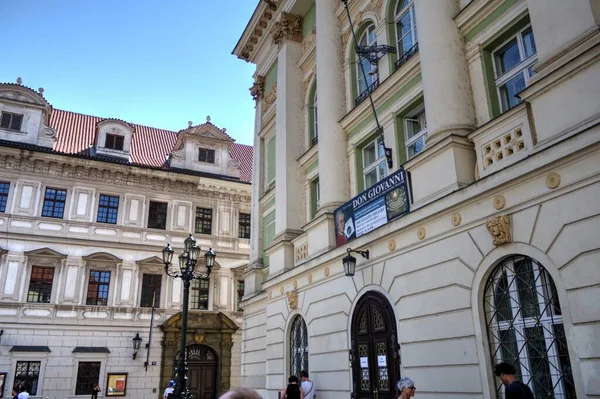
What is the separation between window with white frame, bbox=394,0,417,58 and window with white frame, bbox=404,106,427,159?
164 cm

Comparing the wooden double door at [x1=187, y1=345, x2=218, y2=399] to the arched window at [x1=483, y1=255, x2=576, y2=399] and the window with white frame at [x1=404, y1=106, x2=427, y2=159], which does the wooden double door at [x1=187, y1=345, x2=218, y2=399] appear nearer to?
the window with white frame at [x1=404, y1=106, x2=427, y2=159]

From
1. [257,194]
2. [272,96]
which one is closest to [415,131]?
[257,194]

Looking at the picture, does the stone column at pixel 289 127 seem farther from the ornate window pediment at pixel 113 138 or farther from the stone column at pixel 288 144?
the ornate window pediment at pixel 113 138

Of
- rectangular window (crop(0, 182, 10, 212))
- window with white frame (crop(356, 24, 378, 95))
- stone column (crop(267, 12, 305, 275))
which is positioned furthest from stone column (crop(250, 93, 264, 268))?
rectangular window (crop(0, 182, 10, 212))

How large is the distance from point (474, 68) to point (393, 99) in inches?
107

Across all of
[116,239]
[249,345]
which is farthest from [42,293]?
[249,345]

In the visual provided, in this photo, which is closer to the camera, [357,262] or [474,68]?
[474,68]

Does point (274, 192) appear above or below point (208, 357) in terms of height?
above

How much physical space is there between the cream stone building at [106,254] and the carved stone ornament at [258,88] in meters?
9.94

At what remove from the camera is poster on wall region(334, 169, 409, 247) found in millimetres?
10914

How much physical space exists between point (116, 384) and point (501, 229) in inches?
936

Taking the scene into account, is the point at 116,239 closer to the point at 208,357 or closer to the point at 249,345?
the point at 208,357

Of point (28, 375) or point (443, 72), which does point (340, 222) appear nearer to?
point (443, 72)

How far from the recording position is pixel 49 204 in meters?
27.7
